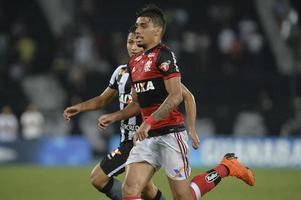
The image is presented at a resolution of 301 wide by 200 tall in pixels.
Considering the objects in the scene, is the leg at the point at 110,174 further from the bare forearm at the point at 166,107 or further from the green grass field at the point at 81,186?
the green grass field at the point at 81,186

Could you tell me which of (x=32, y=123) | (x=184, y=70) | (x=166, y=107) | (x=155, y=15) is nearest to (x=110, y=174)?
(x=166, y=107)

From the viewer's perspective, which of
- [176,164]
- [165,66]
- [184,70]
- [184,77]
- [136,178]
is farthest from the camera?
[184,70]

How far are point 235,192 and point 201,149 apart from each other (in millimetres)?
7490

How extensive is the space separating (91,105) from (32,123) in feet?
42.9

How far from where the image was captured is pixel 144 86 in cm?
820

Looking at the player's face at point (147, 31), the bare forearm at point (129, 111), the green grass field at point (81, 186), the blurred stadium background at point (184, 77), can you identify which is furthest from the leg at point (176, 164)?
the blurred stadium background at point (184, 77)

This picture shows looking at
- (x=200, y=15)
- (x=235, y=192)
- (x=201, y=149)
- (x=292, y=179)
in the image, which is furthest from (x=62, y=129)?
(x=235, y=192)

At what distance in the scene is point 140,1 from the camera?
26109 millimetres

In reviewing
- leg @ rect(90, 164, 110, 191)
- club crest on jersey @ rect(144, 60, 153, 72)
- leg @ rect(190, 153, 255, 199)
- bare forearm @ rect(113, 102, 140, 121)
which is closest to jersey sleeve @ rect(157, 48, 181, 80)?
club crest on jersey @ rect(144, 60, 153, 72)

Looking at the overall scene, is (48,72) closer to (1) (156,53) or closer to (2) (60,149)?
(2) (60,149)

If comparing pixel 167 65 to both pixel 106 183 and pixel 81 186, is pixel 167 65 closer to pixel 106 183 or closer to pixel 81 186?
pixel 106 183

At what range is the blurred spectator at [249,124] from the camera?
73.1 ft

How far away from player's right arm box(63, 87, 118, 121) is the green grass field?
10.8 ft

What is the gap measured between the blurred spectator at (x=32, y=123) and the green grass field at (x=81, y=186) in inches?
109
